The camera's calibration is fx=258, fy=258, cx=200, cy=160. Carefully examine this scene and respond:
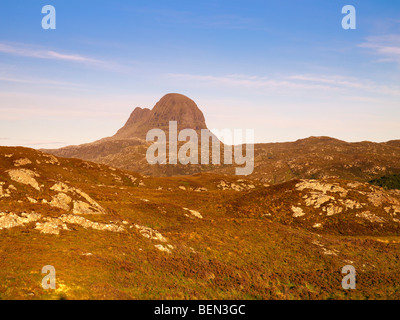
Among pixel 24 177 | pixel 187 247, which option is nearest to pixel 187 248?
pixel 187 247

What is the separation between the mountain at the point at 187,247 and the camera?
2414cm

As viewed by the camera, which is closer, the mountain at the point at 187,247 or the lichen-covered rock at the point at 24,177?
the mountain at the point at 187,247

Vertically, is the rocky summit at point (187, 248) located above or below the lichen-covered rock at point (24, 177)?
below


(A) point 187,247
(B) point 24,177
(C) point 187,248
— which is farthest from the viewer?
(B) point 24,177

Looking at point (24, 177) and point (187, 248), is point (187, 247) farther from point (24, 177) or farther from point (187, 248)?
point (24, 177)

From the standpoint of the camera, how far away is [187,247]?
37219 mm

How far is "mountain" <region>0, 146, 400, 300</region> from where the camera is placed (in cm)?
2414

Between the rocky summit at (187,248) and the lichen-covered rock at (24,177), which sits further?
the lichen-covered rock at (24,177)

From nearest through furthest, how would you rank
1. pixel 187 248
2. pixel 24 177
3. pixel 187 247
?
pixel 187 248 → pixel 187 247 → pixel 24 177

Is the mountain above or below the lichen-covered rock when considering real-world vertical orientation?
below

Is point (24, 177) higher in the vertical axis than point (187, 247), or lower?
higher

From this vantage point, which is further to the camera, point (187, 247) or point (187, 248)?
point (187, 247)
